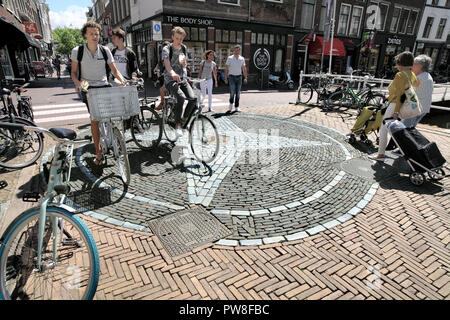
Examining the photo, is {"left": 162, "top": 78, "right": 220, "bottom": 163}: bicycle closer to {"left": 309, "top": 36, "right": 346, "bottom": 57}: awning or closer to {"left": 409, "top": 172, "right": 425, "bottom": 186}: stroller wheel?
{"left": 409, "top": 172, "right": 425, "bottom": 186}: stroller wheel

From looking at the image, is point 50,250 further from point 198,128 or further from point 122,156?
point 198,128

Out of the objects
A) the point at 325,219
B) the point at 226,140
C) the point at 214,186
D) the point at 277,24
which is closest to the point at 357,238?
the point at 325,219

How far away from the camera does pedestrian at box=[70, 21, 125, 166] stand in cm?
408

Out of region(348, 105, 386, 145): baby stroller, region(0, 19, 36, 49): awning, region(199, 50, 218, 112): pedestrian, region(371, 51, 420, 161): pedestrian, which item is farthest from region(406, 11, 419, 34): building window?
region(0, 19, 36, 49): awning

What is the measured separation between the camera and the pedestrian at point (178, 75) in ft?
16.4

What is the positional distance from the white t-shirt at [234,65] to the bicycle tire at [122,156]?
581 cm

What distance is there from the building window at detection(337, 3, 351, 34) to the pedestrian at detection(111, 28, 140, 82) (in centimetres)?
2353

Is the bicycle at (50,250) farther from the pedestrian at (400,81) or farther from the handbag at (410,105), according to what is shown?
the handbag at (410,105)

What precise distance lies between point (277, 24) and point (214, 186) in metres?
20.4

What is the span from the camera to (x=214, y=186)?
13.7 ft

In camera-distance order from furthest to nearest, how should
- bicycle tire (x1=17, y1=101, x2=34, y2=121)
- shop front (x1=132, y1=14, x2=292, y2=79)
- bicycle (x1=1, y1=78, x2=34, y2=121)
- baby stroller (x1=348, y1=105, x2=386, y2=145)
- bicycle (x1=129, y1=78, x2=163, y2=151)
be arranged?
shop front (x1=132, y1=14, x2=292, y2=79)
baby stroller (x1=348, y1=105, x2=386, y2=145)
bicycle tire (x1=17, y1=101, x2=34, y2=121)
bicycle (x1=129, y1=78, x2=163, y2=151)
bicycle (x1=1, y1=78, x2=34, y2=121)

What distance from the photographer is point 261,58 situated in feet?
69.8

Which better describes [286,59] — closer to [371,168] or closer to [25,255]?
[371,168]

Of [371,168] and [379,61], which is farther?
[379,61]
